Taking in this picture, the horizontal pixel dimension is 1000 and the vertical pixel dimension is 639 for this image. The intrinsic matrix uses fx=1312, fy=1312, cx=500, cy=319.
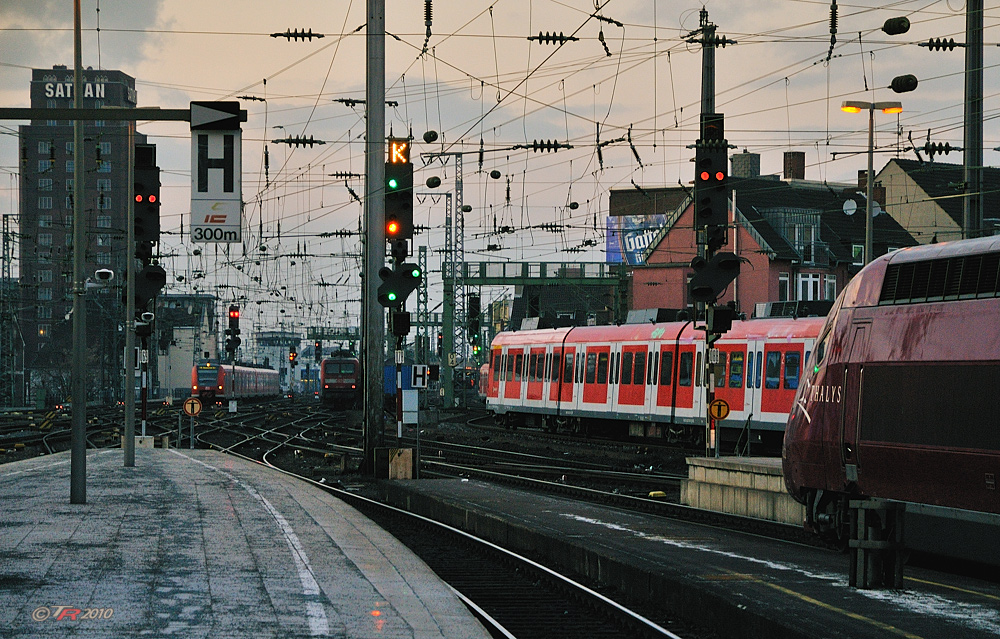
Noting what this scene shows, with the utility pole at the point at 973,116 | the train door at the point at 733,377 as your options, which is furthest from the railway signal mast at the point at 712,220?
the train door at the point at 733,377

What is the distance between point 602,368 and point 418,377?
1485cm

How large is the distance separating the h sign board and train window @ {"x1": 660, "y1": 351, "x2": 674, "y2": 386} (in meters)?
11.4

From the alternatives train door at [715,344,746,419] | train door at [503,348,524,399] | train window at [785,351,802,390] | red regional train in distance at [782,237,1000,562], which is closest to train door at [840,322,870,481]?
red regional train in distance at [782,237,1000,562]

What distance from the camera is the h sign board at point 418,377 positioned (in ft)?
89.2

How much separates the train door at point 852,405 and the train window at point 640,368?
24573 millimetres

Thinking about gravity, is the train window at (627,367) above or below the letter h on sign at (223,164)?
below

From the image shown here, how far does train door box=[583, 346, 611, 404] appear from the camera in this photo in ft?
135

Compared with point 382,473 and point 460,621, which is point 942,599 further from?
point 382,473

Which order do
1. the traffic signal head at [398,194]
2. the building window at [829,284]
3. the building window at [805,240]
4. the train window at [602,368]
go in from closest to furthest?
1. the traffic signal head at [398,194]
2. the train window at [602,368]
3. the building window at [805,240]
4. the building window at [829,284]

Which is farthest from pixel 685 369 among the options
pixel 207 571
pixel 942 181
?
pixel 942 181

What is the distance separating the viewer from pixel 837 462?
545 inches

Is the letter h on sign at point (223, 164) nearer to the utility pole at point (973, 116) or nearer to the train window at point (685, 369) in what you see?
the utility pole at point (973, 116)

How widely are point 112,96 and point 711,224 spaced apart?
143m

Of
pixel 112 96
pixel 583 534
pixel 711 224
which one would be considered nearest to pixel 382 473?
pixel 711 224
